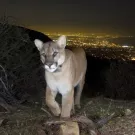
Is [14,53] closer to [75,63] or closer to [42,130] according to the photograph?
[75,63]

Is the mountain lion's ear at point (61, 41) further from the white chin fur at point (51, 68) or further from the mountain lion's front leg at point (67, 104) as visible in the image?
the mountain lion's front leg at point (67, 104)

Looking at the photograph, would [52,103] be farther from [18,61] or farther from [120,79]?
[120,79]

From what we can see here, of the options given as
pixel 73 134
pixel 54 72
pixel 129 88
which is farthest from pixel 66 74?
pixel 129 88

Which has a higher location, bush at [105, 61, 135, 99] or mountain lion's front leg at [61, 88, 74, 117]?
mountain lion's front leg at [61, 88, 74, 117]

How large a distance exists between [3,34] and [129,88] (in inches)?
464

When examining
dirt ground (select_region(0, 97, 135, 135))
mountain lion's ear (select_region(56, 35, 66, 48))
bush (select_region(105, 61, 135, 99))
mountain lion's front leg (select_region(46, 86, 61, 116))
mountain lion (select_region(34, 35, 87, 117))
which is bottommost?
bush (select_region(105, 61, 135, 99))

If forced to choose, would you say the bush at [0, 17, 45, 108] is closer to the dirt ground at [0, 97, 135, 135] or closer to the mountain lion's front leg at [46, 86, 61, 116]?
the dirt ground at [0, 97, 135, 135]

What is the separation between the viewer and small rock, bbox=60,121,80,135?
5.75 m

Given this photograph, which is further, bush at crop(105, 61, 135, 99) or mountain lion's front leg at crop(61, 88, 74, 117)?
bush at crop(105, 61, 135, 99)

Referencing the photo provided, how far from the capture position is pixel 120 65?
19.9 meters

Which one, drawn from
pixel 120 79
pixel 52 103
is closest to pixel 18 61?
pixel 52 103

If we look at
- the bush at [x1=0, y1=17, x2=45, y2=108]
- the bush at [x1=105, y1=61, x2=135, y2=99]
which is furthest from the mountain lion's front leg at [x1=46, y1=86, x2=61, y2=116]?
the bush at [x1=105, y1=61, x2=135, y2=99]

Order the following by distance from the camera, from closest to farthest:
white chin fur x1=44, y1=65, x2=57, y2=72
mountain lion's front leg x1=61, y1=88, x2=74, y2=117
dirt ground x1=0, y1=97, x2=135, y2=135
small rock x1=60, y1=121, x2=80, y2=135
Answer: small rock x1=60, y1=121, x2=80, y2=135, dirt ground x1=0, y1=97, x2=135, y2=135, white chin fur x1=44, y1=65, x2=57, y2=72, mountain lion's front leg x1=61, y1=88, x2=74, y2=117

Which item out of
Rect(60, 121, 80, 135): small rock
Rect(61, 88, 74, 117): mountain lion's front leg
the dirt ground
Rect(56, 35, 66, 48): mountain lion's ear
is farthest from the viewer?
Rect(61, 88, 74, 117): mountain lion's front leg
